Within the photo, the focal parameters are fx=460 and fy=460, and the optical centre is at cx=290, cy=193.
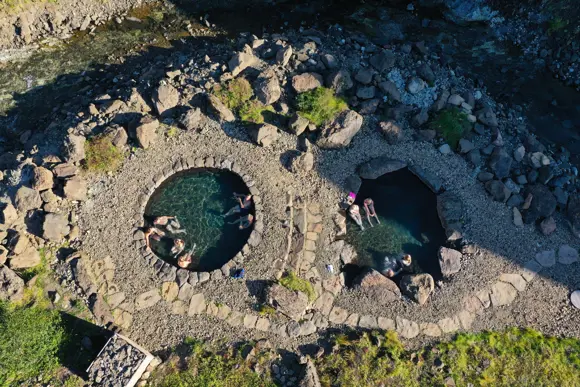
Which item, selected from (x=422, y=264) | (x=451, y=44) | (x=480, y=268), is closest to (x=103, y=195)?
(x=422, y=264)

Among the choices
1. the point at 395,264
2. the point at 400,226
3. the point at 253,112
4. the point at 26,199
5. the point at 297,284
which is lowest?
the point at 395,264

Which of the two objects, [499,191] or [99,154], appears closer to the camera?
[99,154]

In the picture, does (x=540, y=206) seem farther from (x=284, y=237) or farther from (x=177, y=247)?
(x=177, y=247)

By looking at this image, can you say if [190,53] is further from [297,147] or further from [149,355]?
[149,355]

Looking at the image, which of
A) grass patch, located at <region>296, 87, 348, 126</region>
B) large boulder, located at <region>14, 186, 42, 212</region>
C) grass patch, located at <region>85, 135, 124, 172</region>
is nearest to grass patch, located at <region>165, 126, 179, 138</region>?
grass patch, located at <region>85, 135, 124, 172</region>

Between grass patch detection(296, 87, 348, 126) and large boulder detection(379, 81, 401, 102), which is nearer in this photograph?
grass patch detection(296, 87, 348, 126)

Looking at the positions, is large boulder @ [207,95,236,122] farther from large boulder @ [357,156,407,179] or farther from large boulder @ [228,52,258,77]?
large boulder @ [357,156,407,179]

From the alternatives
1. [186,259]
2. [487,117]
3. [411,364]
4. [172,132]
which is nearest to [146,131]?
[172,132]
